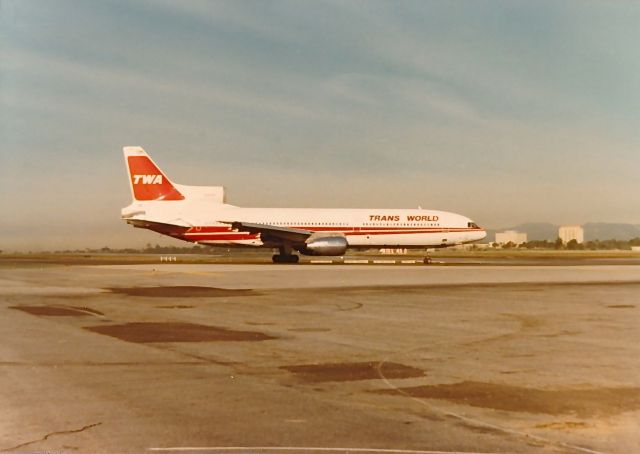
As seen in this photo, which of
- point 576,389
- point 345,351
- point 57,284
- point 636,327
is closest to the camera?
point 576,389

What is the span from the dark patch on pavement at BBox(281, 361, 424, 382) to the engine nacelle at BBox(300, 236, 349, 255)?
37.3m

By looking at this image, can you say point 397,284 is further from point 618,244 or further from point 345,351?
point 618,244

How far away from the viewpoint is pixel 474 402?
6.84 meters

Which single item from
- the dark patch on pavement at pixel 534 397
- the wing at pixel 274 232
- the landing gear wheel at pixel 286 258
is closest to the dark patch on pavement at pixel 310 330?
the dark patch on pavement at pixel 534 397

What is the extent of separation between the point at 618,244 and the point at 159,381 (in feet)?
523

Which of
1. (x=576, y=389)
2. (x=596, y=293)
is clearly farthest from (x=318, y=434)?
(x=596, y=293)

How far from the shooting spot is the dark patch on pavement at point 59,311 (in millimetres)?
15320

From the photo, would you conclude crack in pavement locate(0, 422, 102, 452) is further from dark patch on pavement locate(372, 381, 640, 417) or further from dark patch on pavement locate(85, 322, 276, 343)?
dark patch on pavement locate(85, 322, 276, 343)

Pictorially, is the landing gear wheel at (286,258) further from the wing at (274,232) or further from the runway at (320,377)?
the runway at (320,377)

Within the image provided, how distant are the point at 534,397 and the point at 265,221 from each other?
43805mm

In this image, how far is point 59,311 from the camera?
16.0m

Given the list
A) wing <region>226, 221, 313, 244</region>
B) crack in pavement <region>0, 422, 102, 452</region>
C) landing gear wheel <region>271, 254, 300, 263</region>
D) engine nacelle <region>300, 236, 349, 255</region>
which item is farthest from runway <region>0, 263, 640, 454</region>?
landing gear wheel <region>271, 254, 300, 263</region>

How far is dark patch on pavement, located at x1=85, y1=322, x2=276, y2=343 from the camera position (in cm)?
1152

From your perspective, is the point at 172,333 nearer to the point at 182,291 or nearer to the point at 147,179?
the point at 182,291
